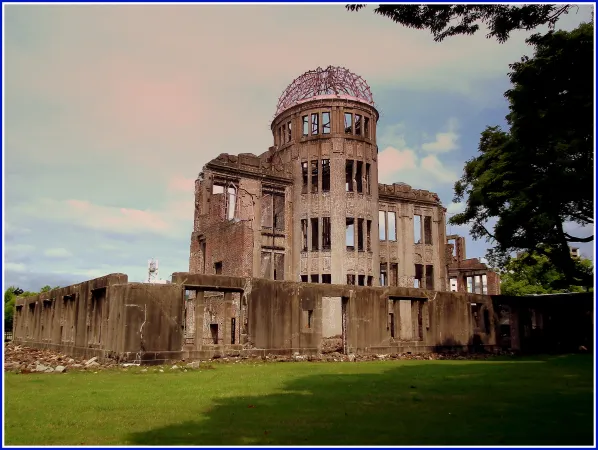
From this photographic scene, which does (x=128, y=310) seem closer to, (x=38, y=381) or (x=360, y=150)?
(x=38, y=381)

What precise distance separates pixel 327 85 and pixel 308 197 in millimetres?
6806

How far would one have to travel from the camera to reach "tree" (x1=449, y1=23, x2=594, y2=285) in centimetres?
1595

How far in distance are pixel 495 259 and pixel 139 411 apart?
22755mm

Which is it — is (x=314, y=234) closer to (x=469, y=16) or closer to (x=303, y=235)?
(x=303, y=235)

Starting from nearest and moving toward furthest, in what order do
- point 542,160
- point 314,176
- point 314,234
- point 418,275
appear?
1. point 542,160
2. point 314,234
3. point 314,176
4. point 418,275

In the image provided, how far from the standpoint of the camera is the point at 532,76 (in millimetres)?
16828

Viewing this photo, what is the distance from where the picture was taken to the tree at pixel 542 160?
52.3ft

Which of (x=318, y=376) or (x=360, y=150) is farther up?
(x=360, y=150)

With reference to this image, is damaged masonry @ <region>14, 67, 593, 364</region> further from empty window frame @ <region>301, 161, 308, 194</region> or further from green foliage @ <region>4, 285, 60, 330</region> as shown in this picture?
green foliage @ <region>4, 285, 60, 330</region>

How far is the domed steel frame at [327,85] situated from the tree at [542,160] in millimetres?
9250

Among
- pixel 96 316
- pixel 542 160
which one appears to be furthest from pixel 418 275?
pixel 96 316

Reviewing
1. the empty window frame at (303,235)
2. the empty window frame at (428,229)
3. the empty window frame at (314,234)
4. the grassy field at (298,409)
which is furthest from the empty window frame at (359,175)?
the grassy field at (298,409)

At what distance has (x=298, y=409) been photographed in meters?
8.14

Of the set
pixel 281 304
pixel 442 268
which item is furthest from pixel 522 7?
pixel 442 268
